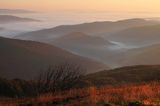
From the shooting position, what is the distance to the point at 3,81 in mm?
68875

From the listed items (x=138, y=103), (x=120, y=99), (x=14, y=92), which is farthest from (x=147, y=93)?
(x=14, y=92)

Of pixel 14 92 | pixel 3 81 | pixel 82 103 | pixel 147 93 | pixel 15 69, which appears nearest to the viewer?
pixel 82 103

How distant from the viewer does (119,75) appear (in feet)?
202

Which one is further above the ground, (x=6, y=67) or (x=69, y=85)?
(x=69, y=85)

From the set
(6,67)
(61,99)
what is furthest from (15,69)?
(61,99)

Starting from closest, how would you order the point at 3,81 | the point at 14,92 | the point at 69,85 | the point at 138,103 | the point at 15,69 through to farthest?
the point at 138,103, the point at 69,85, the point at 14,92, the point at 3,81, the point at 15,69

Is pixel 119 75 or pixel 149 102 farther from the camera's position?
pixel 119 75

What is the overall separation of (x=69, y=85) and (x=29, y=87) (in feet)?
80.3

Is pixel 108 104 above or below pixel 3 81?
above

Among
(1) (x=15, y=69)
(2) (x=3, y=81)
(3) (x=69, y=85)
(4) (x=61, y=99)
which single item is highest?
(4) (x=61, y=99)

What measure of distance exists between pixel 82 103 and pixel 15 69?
18288 centimetres

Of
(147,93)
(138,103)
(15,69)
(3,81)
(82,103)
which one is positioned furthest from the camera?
(15,69)

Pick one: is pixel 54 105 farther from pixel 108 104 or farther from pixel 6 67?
pixel 6 67

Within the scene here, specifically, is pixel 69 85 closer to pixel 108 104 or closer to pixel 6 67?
pixel 108 104
